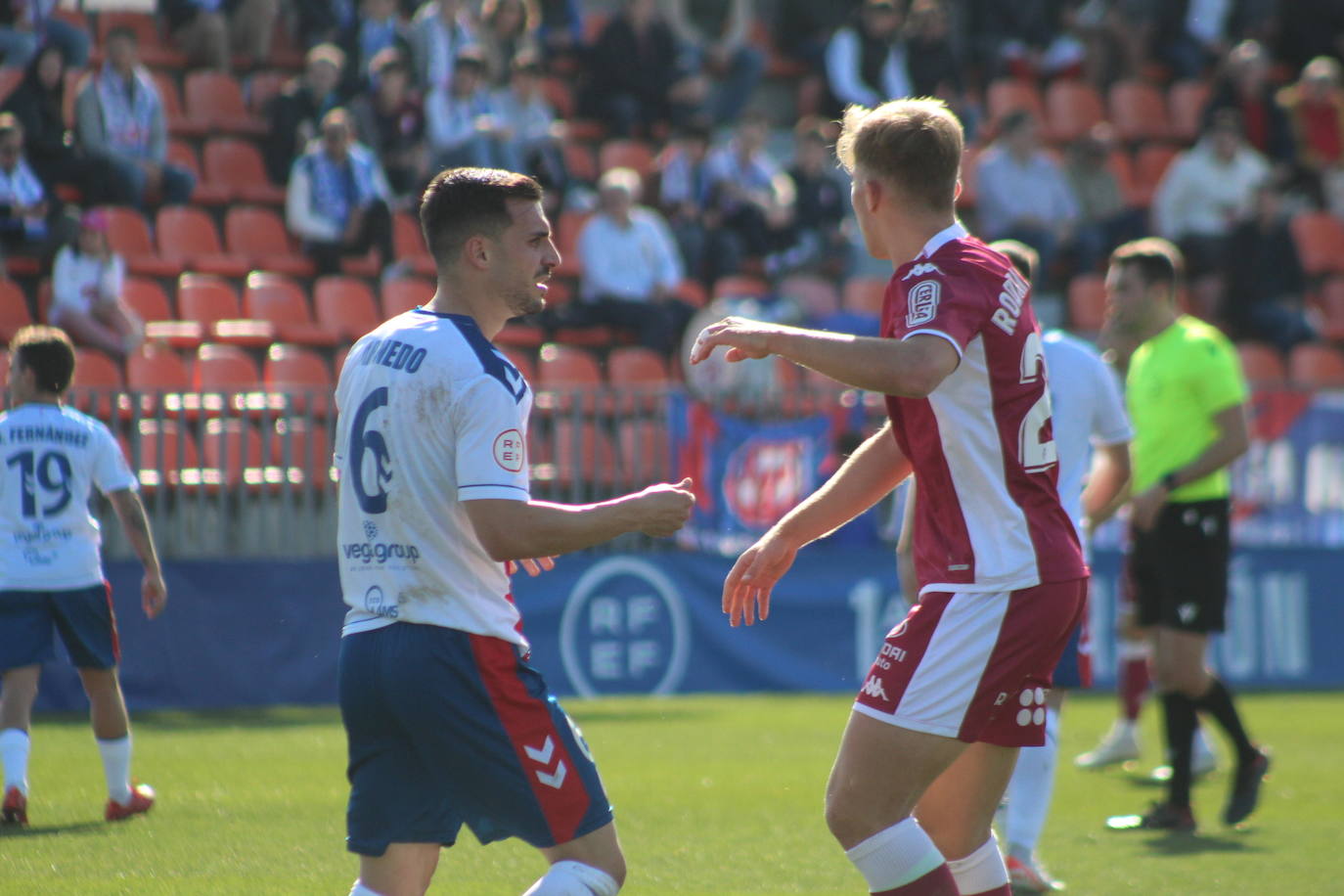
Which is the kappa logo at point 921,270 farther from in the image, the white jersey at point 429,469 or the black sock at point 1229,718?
the black sock at point 1229,718

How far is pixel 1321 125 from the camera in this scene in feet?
62.1

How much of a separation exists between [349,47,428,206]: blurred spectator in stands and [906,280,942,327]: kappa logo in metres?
11.7

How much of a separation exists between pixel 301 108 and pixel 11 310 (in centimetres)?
345

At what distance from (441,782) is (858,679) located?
28.4 feet

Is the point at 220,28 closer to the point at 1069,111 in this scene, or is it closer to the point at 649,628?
the point at 649,628

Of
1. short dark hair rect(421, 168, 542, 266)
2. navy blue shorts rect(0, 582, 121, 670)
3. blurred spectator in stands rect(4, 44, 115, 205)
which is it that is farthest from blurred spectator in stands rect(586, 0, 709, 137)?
short dark hair rect(421, 168, 542, 266)

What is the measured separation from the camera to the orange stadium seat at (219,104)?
15.6 metres

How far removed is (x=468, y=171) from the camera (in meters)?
4.12

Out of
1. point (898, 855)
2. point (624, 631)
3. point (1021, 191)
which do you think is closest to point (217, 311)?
point (624, 631)

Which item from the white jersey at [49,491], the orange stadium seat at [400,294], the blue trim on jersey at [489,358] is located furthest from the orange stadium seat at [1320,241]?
the blue trim on jersey at [489,358]

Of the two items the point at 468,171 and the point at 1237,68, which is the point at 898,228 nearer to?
the point at 468,171

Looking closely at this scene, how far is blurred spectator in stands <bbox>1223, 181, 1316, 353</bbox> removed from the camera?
1723cm

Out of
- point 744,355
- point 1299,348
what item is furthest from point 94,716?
point 1299,348

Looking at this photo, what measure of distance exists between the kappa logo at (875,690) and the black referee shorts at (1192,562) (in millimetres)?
3946
